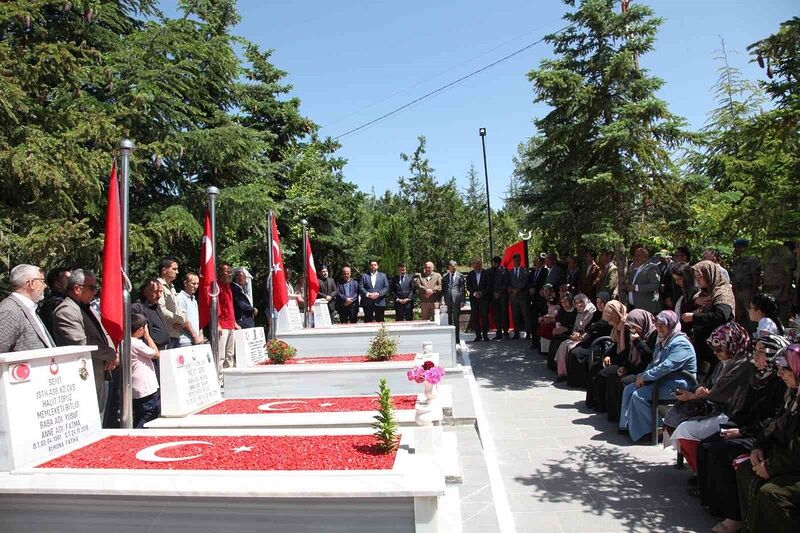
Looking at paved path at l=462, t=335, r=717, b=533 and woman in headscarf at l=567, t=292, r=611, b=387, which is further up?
woman in headscarf at l=567, t=292, r=611, b=387

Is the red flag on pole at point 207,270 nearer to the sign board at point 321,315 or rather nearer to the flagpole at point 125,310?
the flagpole at point 125,310

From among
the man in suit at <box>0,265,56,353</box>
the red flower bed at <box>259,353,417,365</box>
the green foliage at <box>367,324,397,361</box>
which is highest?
the man in suit at <box>0,265,56,353</box>

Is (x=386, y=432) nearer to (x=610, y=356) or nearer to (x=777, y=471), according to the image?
(x=777, y=471)

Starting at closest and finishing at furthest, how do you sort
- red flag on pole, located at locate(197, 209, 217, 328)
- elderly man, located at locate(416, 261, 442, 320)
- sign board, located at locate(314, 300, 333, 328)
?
1. red flag on pole, located at locate(197, 209, 217, 328)
2. sign board, located at locate(314, 300, 333, 328)
3. elderly man, located at locate(416, 261, 442, 320)

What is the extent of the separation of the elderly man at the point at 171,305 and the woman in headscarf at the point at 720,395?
6307mm

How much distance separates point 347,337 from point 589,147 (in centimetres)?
567

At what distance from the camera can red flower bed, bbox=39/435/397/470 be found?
3.85m

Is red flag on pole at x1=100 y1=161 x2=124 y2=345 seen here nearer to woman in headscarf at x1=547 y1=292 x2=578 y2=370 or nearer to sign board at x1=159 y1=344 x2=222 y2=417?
sign board at x1=159 y1=344 x2=222 y2=417

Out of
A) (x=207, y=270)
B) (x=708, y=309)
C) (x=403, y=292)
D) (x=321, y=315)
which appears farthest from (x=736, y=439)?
(x=403, y=292)

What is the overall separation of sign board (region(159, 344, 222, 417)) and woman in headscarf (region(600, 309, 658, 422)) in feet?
16.3

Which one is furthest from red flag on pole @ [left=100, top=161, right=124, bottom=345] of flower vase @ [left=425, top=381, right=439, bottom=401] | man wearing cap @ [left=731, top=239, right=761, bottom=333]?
man wearing cap @ [left=731, top=239, right=761, bottom=333]

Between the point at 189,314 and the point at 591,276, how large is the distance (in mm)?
7430

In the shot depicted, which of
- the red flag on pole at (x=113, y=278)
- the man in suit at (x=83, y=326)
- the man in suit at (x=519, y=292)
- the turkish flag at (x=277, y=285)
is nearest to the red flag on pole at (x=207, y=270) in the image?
the man in suit at (x=83, y=326)

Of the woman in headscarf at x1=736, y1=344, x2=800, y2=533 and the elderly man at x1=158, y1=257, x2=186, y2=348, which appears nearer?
the woman in headscarf at x1=736, y1=344, x2=800, y2=533
